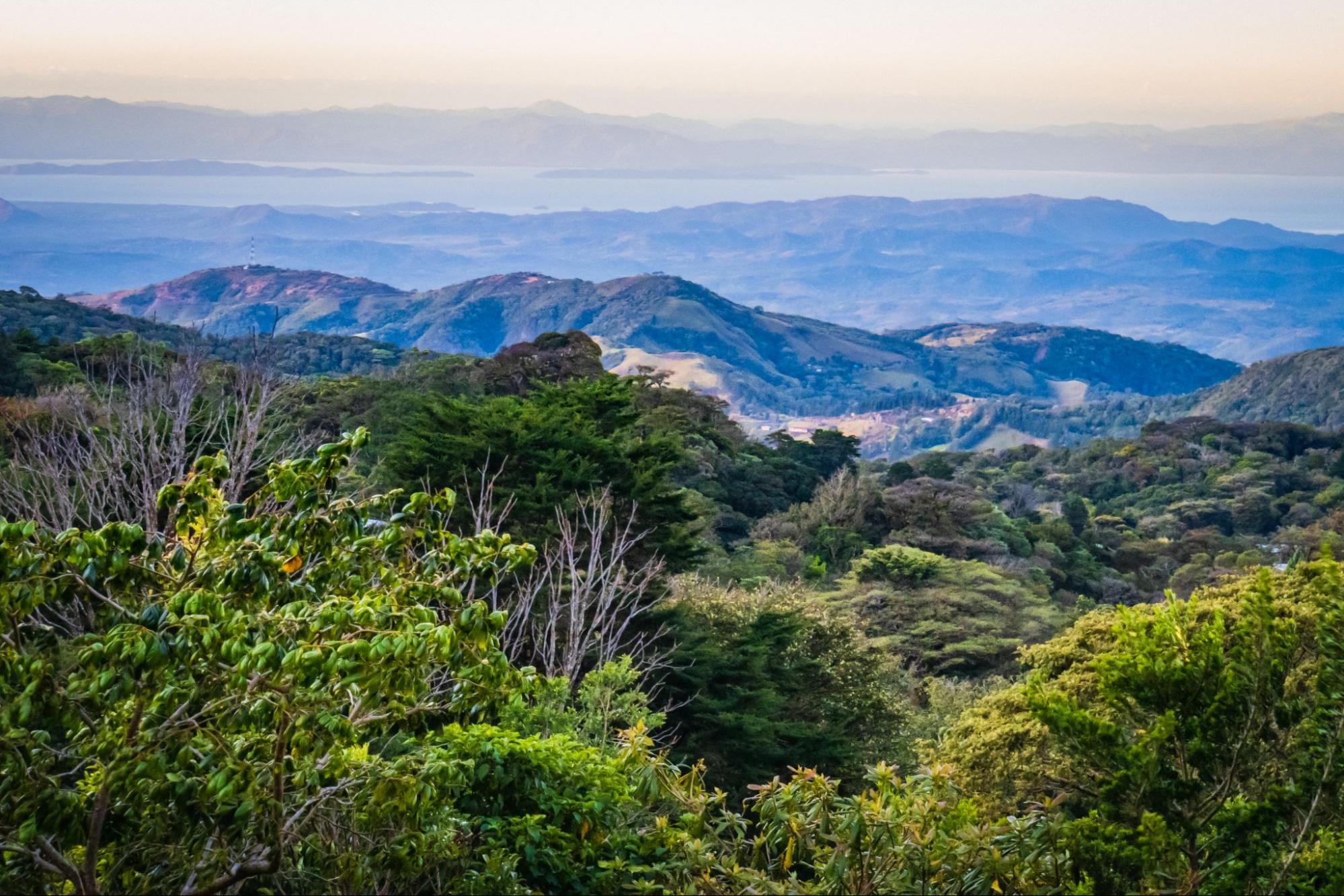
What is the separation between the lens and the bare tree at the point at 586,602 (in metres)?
10.8

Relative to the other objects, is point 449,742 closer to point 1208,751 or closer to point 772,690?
point 1208,751

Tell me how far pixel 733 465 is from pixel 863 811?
3732 centimetres

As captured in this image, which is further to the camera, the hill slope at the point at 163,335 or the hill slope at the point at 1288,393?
the hill slope at the point at 1288,393

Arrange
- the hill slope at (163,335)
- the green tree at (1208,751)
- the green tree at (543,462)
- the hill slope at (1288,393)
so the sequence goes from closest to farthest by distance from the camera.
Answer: the green tree at (1208,751)
the green tree at (543,462)
the hill slope at (163,335)
the hill slope at (1288,393)

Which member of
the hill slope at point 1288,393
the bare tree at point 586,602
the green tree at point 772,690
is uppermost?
the bare tree at point 586,602

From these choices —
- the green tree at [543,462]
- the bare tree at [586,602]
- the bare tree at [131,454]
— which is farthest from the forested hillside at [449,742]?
the green tree at [543,462]

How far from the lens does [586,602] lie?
430 inches

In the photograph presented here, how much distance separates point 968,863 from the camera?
5.12 meters

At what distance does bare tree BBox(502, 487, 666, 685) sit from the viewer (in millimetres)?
10820

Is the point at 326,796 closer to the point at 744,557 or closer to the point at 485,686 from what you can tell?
the point at 485,686

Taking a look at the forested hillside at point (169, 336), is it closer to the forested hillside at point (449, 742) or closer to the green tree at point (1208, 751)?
the forested hillside at point (449, 742)

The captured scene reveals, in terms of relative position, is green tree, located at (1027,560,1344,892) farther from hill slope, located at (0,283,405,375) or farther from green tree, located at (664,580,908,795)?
hill slope, located at (0,283,405,375)

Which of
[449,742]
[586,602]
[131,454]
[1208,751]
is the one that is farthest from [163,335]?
[1208,751]

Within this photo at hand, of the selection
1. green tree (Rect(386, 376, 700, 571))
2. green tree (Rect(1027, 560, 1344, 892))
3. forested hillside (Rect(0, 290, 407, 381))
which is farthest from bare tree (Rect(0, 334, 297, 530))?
forested hillside (Rect(0, 290, 407, 381))
